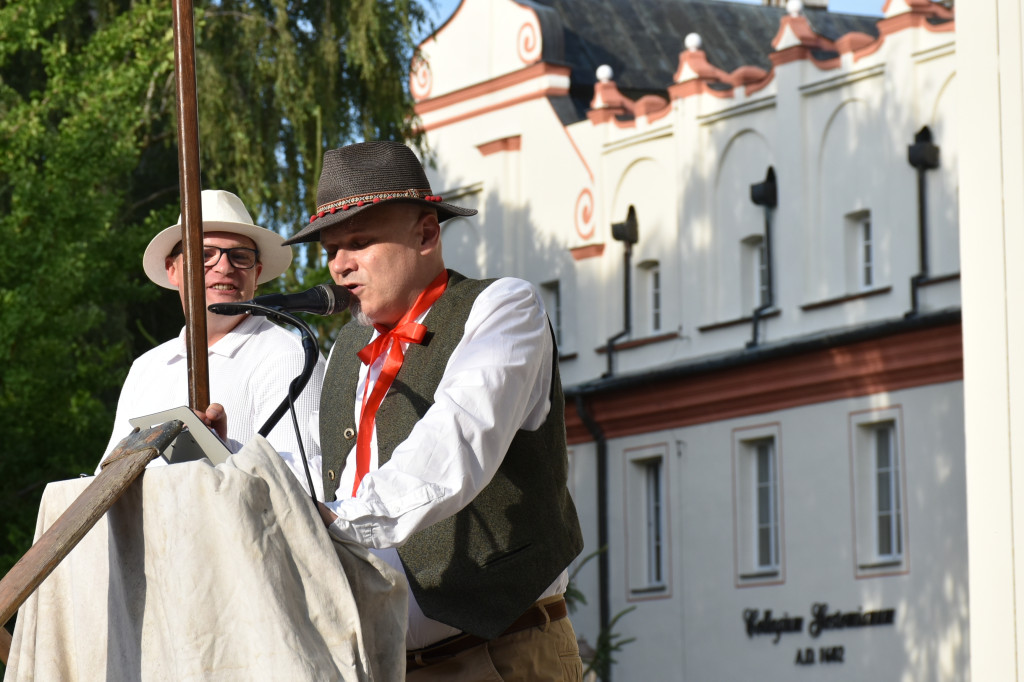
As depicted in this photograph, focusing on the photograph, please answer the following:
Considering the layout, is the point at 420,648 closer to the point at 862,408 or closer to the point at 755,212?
the point at 862,408

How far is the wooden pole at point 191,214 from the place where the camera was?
10.9 feet

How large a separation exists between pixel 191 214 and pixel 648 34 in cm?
2845

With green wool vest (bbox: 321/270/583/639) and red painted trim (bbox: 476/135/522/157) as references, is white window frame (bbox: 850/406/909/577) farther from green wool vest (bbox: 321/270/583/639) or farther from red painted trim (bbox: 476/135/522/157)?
green wool vest (bbox: 321/270/583/639)

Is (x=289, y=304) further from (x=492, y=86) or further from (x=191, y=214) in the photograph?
(x=492, y=86)

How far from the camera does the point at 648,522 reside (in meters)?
26.5

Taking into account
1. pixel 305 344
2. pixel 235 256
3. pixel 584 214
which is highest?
pixel 584 214

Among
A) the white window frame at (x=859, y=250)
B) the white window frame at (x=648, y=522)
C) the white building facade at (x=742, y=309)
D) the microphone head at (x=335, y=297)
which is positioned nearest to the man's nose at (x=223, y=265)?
the microphone head at (x=335, y=297)

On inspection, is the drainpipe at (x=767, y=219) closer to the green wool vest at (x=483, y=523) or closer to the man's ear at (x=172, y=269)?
the man's ear at (x=172, y=269)

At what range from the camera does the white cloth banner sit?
276cm

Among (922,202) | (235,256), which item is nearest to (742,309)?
(922,202)

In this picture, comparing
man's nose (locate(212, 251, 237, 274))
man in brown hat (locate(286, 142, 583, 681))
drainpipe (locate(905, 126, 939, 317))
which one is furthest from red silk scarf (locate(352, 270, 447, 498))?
drainpipe (locate(905, 126, 939, 317))

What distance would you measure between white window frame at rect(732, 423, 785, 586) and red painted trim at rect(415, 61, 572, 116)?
6.73 meters

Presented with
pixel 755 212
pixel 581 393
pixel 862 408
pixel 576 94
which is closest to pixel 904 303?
pixel 862 408

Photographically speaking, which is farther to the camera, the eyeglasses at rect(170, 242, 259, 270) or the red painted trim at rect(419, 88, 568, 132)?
the red painted trim at rect(419, 88, 568, 132)
